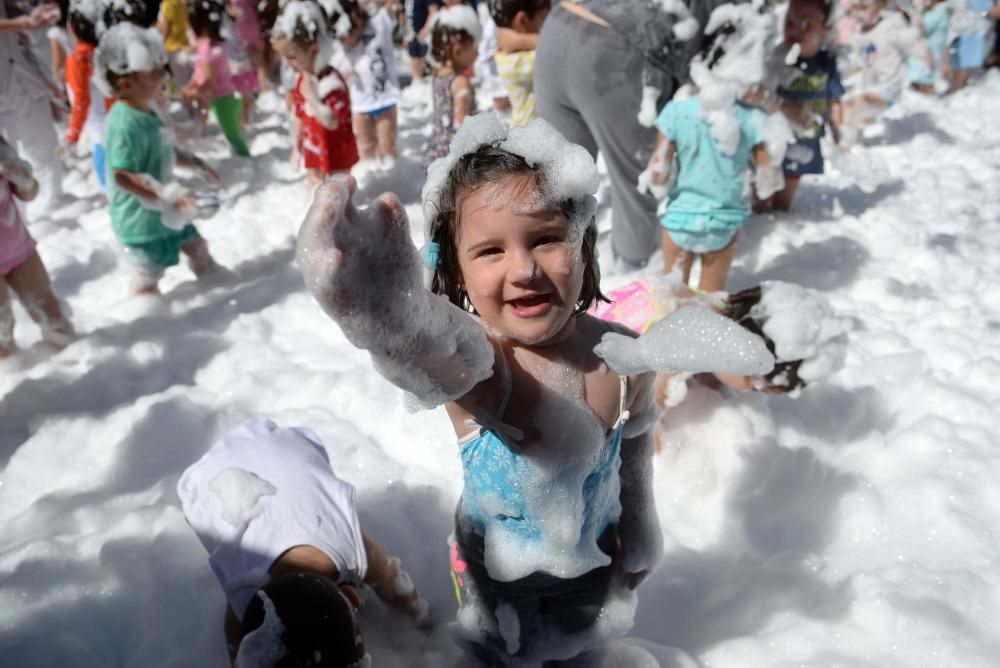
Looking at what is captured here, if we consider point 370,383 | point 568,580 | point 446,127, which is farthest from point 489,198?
point 446,127

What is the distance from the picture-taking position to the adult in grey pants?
8.32ft

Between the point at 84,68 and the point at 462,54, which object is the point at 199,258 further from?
the point at 462,54

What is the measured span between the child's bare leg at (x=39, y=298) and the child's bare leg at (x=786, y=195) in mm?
4006

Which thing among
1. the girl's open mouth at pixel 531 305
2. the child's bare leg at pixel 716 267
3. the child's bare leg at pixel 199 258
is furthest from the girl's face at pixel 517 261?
the child's bare leg at pixel 199 258

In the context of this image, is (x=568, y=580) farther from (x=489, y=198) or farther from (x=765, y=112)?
(x=765, y=112)

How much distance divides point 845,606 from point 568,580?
887mm

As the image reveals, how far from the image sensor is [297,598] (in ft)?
4.15

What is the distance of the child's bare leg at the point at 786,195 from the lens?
13.2 feet

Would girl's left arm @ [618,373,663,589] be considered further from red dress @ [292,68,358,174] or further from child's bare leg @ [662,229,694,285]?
red dress @ [292,68,358,174]

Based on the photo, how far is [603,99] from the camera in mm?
2668

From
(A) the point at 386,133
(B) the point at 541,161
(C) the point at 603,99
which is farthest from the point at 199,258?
(B) the point at 541,161

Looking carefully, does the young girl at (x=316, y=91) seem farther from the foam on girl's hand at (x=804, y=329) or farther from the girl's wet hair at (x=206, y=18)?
the foam on girl's hand at (x=804, y=329)

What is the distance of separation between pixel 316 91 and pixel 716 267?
107 inches

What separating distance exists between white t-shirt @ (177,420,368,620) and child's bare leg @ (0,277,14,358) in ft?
5.54
